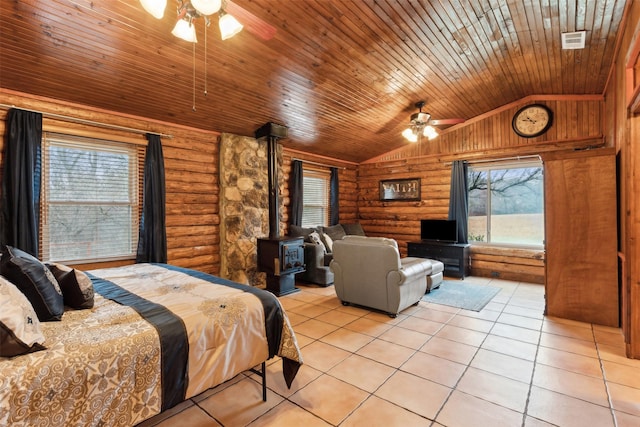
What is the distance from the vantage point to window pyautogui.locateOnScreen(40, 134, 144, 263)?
327cm

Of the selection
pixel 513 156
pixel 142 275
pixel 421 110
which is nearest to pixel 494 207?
pixel 513 156

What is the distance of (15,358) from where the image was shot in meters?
1.20

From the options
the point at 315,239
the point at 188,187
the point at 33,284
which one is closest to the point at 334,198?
the point at 315,239

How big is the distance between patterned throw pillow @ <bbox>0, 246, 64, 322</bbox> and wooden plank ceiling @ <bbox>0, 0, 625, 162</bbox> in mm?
1897

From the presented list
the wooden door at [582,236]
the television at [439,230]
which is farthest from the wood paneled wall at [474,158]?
the wooden door at [582,236]

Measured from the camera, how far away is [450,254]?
18.1 feet

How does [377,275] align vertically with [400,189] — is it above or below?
below

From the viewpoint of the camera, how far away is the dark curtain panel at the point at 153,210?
12.5ft

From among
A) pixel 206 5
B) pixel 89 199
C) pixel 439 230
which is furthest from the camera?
pixel 439 230

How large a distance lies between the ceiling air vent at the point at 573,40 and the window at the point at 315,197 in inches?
164

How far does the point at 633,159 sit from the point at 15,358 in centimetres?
412

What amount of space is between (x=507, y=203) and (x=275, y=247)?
4278 millimetres

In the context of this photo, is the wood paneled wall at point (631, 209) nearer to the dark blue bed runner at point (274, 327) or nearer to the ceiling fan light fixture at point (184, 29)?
the dark blue bed runner at point (274, 327)

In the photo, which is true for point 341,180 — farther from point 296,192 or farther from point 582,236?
point 582,236
